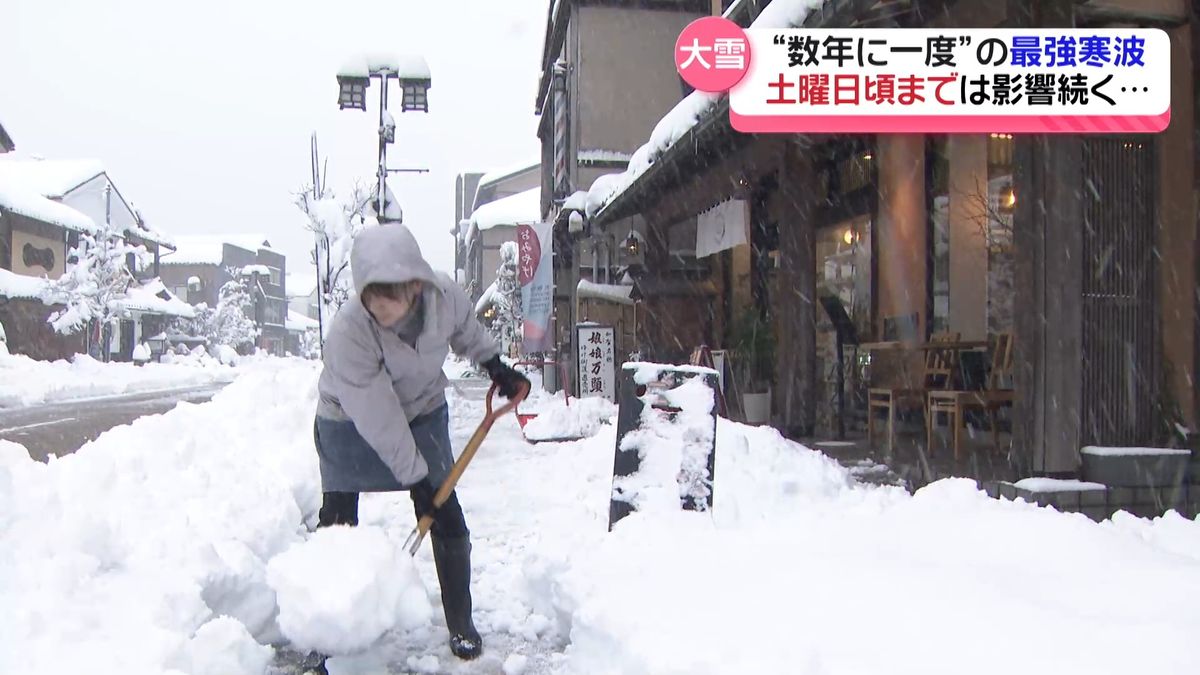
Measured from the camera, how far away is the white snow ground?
8.26 feet

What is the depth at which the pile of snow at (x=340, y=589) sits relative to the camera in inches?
116

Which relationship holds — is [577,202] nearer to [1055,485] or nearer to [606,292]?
[606,292]

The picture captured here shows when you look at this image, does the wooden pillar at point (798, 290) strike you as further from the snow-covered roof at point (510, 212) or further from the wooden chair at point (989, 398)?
the snow-covered roof at point (510, 212)

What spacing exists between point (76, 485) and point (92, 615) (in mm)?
1786

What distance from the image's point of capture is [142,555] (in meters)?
3.67

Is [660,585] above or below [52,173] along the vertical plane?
below

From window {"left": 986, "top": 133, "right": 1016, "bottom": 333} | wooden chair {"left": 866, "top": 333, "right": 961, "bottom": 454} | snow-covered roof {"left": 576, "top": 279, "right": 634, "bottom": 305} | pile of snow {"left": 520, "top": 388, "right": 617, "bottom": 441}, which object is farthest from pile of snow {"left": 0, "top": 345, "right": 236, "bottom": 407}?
window {"left": 986, "top": 133, "right": 1016, "bottom": 333}

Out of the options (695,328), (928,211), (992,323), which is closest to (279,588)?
(992,323)

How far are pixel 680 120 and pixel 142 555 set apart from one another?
6.43 metres

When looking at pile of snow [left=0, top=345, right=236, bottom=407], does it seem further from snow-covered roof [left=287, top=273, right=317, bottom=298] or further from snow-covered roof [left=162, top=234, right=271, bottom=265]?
snow-covered roof [left=287, top=273, right=317, bottom=298]

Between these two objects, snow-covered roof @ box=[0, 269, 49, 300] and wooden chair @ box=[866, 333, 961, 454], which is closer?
wooden chair @ box=[866, 333, 961, 454]

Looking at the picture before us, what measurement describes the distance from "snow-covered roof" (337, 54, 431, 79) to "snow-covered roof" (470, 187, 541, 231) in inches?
866

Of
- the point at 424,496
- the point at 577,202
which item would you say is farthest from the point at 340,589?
the point at 577,202
